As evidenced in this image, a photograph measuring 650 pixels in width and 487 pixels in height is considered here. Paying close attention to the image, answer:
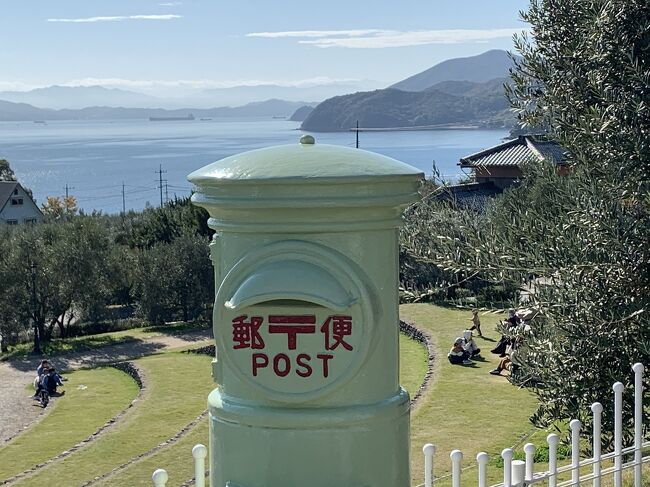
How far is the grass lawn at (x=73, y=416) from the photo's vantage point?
13039 millimetres

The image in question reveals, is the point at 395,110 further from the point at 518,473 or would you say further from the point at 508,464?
the point at 508,464

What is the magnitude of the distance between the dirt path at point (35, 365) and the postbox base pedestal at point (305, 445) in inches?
527

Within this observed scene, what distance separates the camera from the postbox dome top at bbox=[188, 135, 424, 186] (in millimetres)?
2264

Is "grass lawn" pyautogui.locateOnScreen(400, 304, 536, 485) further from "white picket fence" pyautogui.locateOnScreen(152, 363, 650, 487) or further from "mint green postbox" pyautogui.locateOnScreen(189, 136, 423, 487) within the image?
"mint green postbox" pyautogui.locateOnScreen(189, 136, 423, 487)

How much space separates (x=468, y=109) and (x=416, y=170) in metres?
168

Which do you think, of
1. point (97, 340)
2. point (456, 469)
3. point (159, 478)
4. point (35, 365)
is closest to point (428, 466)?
point (456, 469)

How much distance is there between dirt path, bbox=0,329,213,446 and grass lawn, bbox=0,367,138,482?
20.2 inches

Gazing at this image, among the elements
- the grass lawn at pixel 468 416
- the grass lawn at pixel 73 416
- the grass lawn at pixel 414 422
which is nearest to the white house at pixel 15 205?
the grass lawn at pixel 73 416

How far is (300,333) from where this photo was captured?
2277mm

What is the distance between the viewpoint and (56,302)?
85.9 ft

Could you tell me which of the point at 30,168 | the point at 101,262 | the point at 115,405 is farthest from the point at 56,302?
the point at 30,168

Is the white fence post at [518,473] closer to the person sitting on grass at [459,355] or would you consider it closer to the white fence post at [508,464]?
the white fence post at [508,464]

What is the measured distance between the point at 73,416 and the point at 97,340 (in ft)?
31.4

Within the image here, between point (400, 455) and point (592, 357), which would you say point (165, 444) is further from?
point (400, 455)
